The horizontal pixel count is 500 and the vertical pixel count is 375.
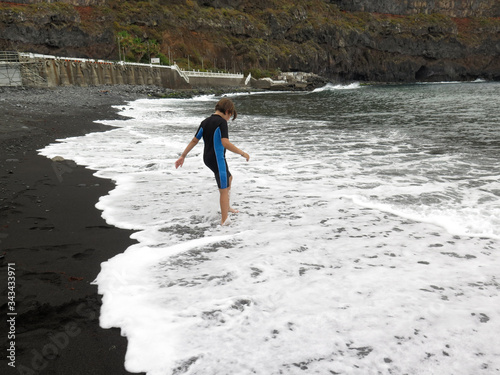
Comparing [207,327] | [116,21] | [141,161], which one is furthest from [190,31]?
[207,327]

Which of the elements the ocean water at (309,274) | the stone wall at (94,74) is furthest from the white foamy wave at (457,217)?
the stone wall at (94,74)

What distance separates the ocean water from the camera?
249 cm

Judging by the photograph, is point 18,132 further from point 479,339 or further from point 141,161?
point 479,339

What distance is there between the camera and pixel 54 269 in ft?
11.6

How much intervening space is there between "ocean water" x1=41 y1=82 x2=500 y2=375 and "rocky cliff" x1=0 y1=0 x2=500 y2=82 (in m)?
88.6

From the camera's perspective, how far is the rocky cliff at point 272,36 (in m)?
84.6

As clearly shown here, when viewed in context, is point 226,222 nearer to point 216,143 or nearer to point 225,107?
A: point 216,143

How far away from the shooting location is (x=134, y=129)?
52.3ft

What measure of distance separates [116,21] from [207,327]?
360ft

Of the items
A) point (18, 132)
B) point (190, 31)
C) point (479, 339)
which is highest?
point (190, 31)

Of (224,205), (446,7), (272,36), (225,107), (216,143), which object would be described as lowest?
(224,205)

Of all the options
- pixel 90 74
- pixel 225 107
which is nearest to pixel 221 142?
pixel 225 107

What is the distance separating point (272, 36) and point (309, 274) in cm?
14212

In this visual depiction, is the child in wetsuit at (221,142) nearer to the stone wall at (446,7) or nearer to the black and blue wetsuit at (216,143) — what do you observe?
the black and blue wetsuit at (216,143)
